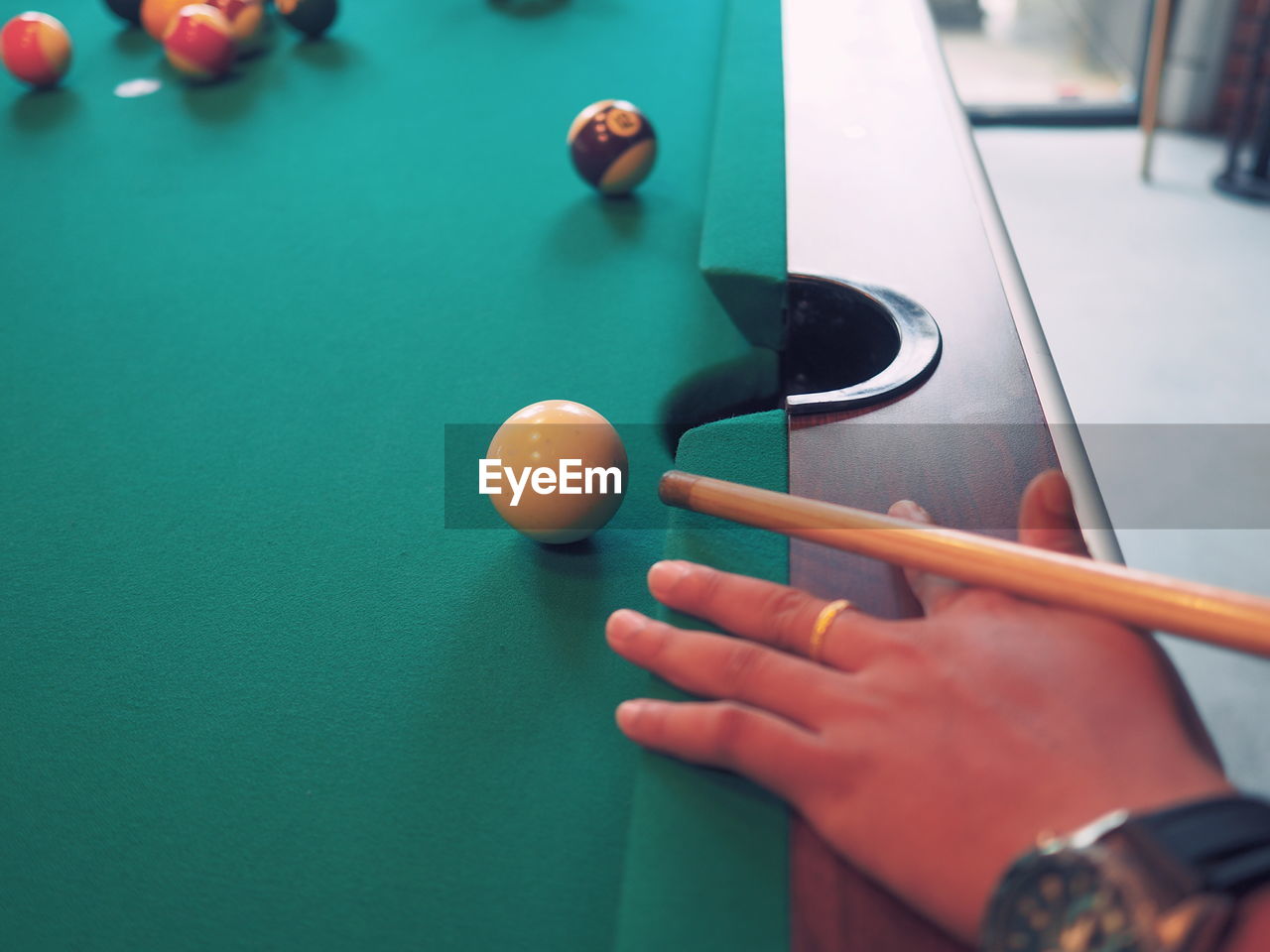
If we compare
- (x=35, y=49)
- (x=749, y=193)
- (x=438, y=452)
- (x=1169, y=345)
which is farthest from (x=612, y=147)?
(x=1169, y=345)

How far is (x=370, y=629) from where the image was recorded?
102 cm

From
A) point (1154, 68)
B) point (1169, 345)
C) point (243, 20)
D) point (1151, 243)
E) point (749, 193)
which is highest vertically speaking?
point (243, 20)

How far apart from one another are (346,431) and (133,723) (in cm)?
47

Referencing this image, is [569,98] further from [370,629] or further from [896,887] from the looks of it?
[896,887]

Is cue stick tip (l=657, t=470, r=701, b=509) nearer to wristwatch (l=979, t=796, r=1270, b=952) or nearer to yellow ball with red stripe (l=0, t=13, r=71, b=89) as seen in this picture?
wristwatch (l=979, t=796, r=1270, b=952)

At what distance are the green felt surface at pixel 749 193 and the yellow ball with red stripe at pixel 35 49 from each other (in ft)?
5.14

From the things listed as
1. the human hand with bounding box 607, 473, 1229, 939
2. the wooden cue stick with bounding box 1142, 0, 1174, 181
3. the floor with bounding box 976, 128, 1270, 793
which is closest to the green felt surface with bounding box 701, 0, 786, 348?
the human hand with bounding box 607, 473, 1229, 939

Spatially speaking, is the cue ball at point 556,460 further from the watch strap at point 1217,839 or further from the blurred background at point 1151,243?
the blurred background at point 1151,243

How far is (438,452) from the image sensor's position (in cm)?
128

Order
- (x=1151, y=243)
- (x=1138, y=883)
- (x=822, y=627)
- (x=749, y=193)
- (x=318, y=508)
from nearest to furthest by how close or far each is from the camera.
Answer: (x=1138, y=883) < (x=822, y=627) < (x=318, y=508) < (x=749, y=193) < (x=1151, y=243)

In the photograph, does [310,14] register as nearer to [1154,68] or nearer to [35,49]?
[35,49]

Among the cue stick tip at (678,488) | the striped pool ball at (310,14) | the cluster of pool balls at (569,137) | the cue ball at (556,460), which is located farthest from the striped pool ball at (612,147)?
the striped pool ball at (310,14)

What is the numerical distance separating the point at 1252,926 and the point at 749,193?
3.91 feet

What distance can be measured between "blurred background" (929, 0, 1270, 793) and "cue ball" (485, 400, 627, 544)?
1.65m
